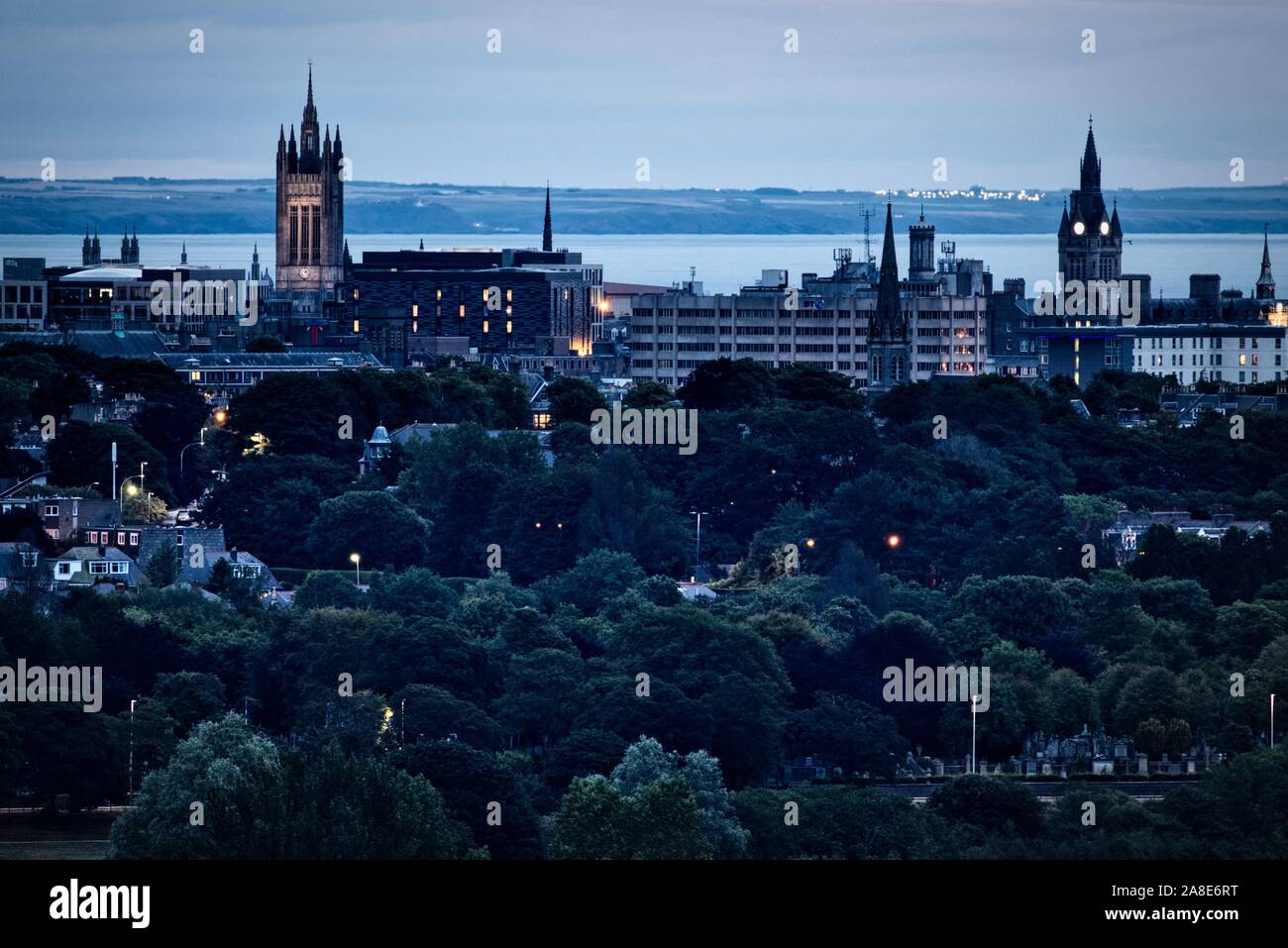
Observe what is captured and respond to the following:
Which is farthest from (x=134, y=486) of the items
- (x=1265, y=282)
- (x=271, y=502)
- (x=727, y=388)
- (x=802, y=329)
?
(x=1265, y=282)

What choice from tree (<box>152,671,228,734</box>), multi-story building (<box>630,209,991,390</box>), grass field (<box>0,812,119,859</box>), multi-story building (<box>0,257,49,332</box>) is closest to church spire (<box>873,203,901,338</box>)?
multi-story building (<box>630,209,991,390</box>)

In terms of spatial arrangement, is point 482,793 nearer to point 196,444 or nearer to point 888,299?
point 196,444

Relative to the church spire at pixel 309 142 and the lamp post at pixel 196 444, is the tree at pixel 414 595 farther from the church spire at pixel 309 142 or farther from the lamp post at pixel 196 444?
the church spire at pixel 309 142

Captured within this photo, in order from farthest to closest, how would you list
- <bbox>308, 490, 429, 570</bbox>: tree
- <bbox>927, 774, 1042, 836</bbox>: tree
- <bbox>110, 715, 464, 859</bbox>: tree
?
<bbox>308, 490, 429, 570</bbox>: tree → <bbox>927, 774, 1042, 836</bbox>: tree → <bbox>110, 715, 464, 859</bbox>: tree

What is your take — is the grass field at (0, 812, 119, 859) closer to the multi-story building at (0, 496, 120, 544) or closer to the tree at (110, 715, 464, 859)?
the tree at (110, 715, 464, 859)

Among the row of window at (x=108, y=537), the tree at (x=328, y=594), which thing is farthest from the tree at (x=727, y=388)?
the tree at (x=328, y=594)
